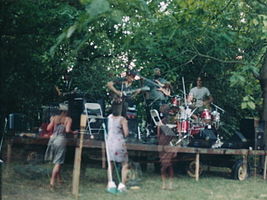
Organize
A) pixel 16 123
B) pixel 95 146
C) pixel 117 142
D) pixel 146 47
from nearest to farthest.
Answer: pixel 117 142 → pixel 95 146 → pixel 16 123 → pixel 146 47

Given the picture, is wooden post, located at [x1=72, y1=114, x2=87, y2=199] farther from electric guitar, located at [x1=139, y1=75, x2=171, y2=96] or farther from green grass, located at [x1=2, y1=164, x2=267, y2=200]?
electric guitar, located at [x1=139, y1=75, x2=171, y2=96]

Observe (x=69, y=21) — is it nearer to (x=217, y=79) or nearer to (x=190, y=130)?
(x=190, y=130)

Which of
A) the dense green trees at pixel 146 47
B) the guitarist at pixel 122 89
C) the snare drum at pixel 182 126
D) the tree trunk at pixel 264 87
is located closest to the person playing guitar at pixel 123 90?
the guitarist at pixel 122 89

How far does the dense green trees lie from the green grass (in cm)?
192

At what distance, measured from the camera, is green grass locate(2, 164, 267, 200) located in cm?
816

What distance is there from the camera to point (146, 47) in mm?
12391

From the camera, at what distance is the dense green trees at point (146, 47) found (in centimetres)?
1083

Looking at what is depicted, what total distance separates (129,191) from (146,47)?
472 cm

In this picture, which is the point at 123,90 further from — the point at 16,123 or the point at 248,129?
the point at 248,129

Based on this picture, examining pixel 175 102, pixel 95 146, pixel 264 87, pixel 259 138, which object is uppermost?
pixel 264 87

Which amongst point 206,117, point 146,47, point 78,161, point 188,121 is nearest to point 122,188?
point 78,161

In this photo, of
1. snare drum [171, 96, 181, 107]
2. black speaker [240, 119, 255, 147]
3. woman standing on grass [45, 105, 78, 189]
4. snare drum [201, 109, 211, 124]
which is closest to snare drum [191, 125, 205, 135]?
snare drum [201, 109, 211, 124]

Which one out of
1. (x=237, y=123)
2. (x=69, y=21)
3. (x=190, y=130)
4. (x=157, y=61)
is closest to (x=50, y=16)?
(x=69, y=21)

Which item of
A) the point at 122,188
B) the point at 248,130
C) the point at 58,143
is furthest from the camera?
the point at 248,130
